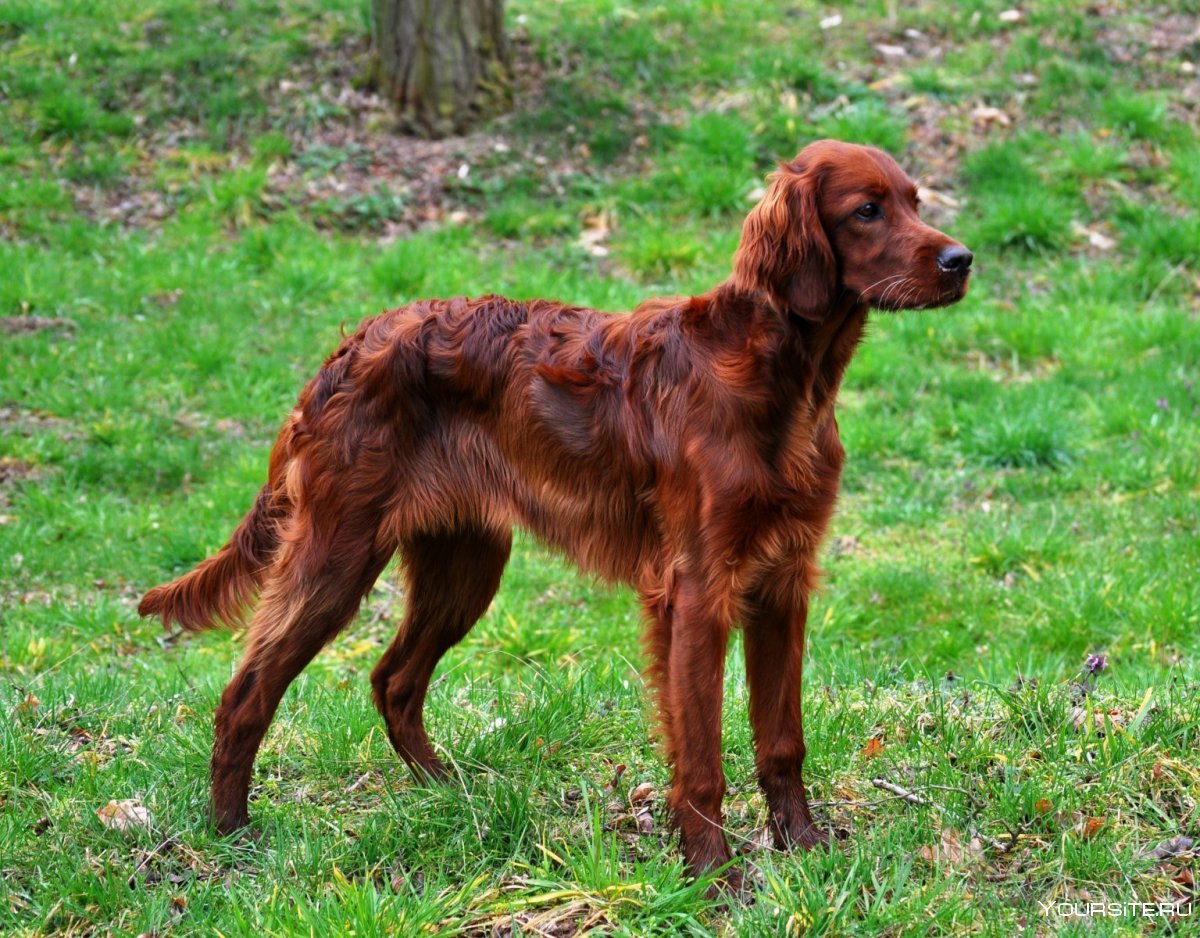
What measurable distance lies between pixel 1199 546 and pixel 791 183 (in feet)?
10.7

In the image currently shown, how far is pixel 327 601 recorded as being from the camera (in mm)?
3662

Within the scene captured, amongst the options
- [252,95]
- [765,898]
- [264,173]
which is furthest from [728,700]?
[252,95]

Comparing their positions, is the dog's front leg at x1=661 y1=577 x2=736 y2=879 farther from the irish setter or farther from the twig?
the twig

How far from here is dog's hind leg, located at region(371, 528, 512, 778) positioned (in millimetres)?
3965

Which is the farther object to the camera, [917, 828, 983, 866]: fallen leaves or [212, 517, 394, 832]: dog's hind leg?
[212, 517, 394, 832]: dog's hind leg

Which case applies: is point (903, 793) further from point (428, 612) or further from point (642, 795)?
point (428, 612)

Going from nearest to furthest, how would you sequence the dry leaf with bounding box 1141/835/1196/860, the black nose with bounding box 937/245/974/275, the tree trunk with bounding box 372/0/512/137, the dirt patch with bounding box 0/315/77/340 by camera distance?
the black nose with bounding box 937/245/974/275 < the dry leaf with bounding box 1141/835/1196/860 < the dirt patch with bounding box 0/315/77/340 < the tree trunk with bounding box 372/0/512/137

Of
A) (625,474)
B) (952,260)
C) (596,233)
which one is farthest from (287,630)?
(596,233)

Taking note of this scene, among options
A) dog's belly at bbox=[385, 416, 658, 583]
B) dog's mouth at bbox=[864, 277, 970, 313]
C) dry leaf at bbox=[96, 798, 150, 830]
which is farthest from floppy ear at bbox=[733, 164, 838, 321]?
dry leaf at bbox=[96, 798, 150, 830]

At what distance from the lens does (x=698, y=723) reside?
3223mm

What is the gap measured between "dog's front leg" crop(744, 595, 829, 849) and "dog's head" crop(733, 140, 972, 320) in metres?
0.81

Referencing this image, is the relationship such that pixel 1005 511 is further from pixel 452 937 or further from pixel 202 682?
pixel 452 937

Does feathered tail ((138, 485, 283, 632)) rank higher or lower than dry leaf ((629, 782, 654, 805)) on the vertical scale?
higher

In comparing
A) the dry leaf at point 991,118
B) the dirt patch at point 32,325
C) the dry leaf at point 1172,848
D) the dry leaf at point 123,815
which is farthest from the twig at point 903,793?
the dry leaf at point 991,118
